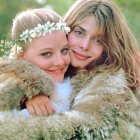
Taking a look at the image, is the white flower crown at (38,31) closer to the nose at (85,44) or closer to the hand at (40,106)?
the nose at (85,44)

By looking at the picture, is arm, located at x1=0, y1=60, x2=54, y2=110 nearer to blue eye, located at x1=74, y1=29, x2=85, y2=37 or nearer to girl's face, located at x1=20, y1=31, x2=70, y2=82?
girl's face, located at x1=20, y1=31, x2=70, y2=82

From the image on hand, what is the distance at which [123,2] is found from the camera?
8062 mm

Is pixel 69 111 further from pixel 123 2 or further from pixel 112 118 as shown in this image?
pixel 123 2

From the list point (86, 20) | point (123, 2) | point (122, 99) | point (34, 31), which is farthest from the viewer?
point (123, 2)

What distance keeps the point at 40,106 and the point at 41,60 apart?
535 mm

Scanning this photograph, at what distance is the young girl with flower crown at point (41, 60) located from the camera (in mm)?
4691

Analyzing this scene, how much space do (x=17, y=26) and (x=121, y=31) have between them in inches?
37.1

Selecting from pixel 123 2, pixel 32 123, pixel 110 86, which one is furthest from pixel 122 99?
pixel 123 2

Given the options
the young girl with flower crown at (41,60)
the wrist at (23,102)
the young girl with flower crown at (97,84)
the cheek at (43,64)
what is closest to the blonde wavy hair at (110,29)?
the young girl with flower crown at (97,84)

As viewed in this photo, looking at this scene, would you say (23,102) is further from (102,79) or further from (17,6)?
(17,6)

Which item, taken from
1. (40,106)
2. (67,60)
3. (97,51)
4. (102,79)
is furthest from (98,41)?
(40,106)

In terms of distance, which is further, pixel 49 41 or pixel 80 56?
pixel 80 56

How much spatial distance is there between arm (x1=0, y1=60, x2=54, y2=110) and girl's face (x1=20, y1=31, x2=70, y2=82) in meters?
0.22

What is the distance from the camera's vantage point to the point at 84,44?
17.8 feet
